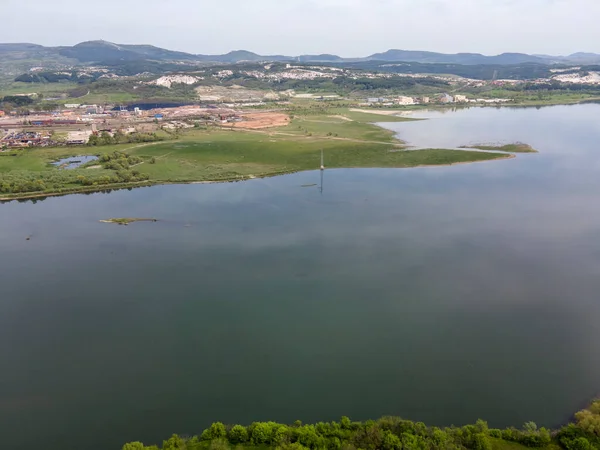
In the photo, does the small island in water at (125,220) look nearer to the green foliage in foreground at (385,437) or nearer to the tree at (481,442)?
the green foliage in foreground at (385,437)

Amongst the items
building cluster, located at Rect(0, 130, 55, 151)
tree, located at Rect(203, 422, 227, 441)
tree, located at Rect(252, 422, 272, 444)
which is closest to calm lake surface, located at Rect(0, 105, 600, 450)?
tree, located at Rect(203, 422, 227, 441)

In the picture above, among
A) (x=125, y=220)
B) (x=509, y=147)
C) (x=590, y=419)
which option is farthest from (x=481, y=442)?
(x=509, y=147)

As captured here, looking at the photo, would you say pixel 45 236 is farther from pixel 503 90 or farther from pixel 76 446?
pixel 503 90

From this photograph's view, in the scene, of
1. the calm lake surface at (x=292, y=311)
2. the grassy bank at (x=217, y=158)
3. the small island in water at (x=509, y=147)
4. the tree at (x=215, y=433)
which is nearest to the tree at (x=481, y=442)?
the calm lake surface at (x=292, y=311)

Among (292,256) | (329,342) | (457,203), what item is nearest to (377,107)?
(457,203)

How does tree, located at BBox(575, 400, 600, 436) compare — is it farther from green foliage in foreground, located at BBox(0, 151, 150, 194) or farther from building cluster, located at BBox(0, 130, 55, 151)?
building cluster, located at BBox(0, 130, 55, 151)

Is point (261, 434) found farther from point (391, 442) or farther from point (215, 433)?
point (391, 442)
